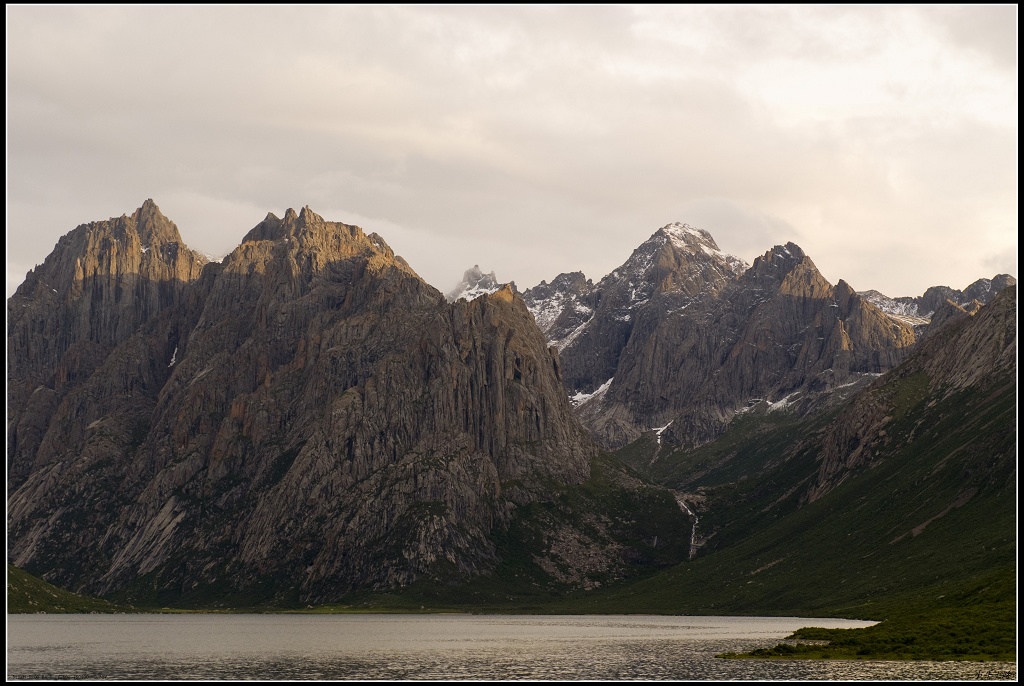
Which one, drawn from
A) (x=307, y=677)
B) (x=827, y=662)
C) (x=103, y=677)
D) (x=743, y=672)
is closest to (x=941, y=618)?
(x=827, y=662)

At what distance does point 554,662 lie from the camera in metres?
165

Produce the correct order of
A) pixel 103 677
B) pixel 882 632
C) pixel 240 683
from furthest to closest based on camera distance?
pixel 882 632 < pixel 103 677 < pixel 240 683

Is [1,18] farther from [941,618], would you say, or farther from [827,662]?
[941,618]

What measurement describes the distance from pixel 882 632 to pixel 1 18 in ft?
508

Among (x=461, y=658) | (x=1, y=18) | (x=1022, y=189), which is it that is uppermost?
(x=1, y=18)

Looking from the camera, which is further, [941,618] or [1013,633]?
[941,618]

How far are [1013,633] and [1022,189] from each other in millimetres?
77100

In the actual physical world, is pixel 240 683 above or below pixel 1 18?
below

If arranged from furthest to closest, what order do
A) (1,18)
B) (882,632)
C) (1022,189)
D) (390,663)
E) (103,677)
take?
(882,632)
(390,663)
(103,677)
(1,18)
(1022,189)

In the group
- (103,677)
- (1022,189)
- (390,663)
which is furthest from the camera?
(390,663)

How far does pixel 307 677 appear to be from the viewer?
144 meters

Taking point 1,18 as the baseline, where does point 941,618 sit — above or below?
below

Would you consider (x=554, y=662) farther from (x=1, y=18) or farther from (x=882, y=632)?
(x=1, y=18)

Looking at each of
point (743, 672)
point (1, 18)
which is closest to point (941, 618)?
point (743, 672)
